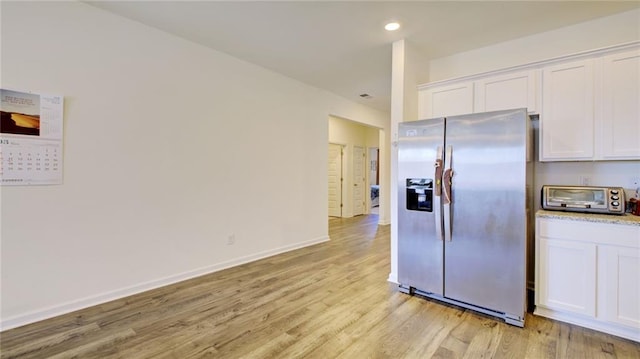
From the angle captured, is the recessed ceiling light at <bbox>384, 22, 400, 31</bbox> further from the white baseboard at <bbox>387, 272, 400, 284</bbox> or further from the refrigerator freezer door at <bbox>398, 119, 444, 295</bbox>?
the white baseboard at <bbox>387, 272, 400, 284</bbox>

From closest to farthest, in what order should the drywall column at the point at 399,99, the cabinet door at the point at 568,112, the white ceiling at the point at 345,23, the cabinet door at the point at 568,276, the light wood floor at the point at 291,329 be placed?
the light wood floor at the point at 291,329 < the cabinet door at the point at 568,276 < the cabinet door at the point at 568,112 < the white ceiling at the point at 345,23 < the drywall column at the point at 399,99

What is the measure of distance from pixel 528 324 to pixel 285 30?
11.7ft

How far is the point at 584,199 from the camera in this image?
253 cm

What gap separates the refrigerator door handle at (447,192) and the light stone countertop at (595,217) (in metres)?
0.72

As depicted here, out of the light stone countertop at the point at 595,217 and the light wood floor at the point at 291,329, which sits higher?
the light stone countertop at the point at 595,217

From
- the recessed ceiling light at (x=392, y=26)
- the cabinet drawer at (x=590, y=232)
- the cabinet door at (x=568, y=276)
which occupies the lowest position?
the cabinet door at (x=568, y=276)

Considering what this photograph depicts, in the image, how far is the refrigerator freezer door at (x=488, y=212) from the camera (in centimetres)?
237

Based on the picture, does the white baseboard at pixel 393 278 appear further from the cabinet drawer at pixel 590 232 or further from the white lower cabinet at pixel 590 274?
the cabinet drawer at pixel 590 232

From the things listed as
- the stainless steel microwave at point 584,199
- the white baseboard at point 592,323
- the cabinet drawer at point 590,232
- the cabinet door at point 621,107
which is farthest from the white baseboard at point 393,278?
the cabinet door at point 621,107

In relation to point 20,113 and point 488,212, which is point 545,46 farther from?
point 20,113

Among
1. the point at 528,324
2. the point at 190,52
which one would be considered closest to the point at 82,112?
the point at 190,52

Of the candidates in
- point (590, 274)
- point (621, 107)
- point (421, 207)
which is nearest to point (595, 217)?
point (590, 274)

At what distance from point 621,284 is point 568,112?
1.44 meters

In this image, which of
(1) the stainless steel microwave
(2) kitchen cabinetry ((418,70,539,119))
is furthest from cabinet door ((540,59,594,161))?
(1) the stainless steel microwave
